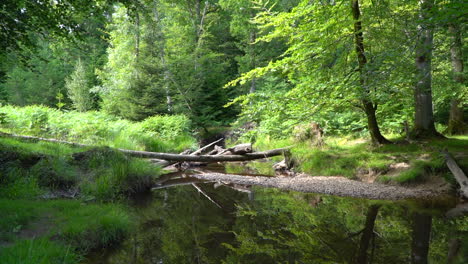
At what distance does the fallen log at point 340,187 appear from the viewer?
631 centimetres

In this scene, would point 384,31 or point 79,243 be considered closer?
point 79,243

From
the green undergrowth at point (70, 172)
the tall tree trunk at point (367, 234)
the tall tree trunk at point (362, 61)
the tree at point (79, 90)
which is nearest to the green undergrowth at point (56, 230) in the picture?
the green undergrowth at point (70, 172)

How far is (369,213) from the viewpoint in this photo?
540 cm

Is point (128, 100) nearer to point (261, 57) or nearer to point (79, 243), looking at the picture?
point (261, 57)

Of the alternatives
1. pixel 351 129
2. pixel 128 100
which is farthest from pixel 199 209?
pixel 128 100

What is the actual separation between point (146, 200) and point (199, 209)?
1466 millimetres

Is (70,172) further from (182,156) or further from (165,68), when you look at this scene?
(165,68)

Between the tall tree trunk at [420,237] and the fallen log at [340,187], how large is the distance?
1.32 metres

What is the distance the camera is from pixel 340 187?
23.6 ft

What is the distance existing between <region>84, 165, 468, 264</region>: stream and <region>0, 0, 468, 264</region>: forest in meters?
0.03

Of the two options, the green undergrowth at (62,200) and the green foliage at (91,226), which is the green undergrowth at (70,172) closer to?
the green undergrowth at (62,200)

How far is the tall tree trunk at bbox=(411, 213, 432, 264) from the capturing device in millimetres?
3607

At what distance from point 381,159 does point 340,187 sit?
1705 millimetres

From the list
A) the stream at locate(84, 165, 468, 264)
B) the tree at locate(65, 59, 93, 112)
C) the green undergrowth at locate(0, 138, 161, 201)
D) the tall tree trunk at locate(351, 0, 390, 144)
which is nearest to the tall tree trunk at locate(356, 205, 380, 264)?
the stream at locate(84, 165, 468, 264)
